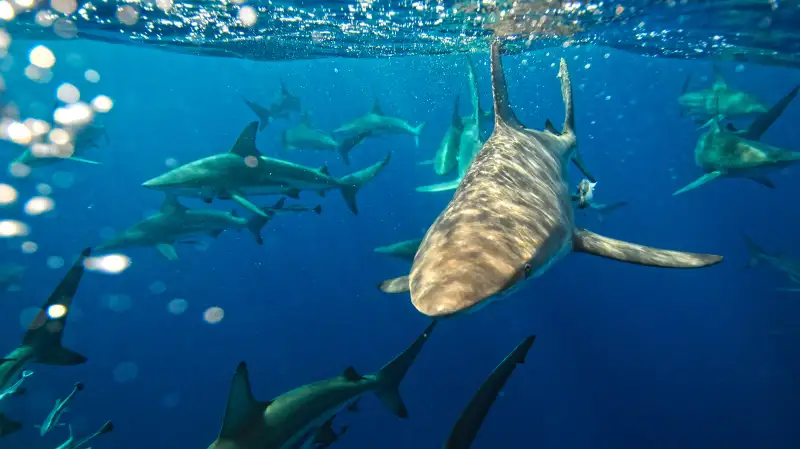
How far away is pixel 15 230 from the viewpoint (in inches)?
1901

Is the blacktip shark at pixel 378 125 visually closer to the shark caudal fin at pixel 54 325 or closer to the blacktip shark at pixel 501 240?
the blacktip shark at pixel 501 240

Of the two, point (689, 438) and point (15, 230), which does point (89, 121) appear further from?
point (15, 230)

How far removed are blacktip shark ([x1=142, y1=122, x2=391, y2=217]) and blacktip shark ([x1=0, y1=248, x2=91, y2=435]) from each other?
3922 millimetres

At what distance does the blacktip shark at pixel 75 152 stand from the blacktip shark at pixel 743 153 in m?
15.4

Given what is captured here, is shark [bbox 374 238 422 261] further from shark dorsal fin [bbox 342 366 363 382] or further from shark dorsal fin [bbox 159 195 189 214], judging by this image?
shark dorsal fin [bbox 159 195 189 214]

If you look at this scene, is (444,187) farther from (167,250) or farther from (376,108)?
(376,108)

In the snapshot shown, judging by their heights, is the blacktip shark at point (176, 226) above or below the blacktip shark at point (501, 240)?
below

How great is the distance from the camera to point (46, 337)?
4883 mm

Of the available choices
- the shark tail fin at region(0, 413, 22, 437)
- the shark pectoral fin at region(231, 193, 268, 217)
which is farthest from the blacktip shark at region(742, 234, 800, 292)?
the shark tail fin at region(0, 413, 22, 437)

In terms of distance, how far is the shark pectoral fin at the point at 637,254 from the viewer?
10.1 ft

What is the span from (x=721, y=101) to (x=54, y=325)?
16645 mm

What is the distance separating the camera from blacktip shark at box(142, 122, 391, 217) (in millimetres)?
8625

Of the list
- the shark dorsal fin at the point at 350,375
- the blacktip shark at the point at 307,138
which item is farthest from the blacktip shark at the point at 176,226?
the shark dorsal fin at the point at 350,375

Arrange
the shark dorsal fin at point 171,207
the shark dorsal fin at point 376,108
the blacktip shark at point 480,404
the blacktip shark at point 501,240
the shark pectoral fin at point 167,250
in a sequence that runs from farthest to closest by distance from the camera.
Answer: the shark dorsal fin at point 376,108
the shark pectoral fin at point 167,250
the shark dorsal fin at point 171,207
the blacktip shark at point 480,404
the blacktip shark at point 501,240
